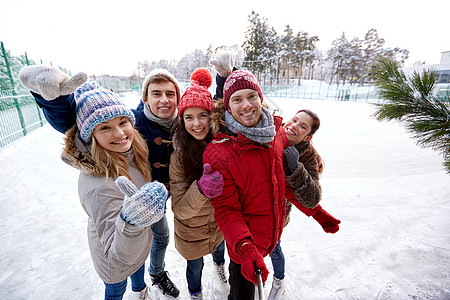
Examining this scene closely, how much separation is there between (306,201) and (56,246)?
9.65 ft

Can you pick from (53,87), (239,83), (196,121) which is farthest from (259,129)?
(53,87)

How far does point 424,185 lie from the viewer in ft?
11.8

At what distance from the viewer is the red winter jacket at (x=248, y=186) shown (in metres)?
1.31

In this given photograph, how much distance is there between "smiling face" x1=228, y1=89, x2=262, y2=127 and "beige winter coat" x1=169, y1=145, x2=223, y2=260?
1.79 ft

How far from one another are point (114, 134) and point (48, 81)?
42cm

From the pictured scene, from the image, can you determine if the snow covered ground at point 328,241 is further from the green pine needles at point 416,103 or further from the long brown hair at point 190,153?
the long brown hair at point 190,153

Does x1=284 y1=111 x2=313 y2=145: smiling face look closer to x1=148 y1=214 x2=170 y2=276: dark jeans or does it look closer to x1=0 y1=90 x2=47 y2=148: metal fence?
x1=148 y1=214 x2=170 y2=276: dark jeans

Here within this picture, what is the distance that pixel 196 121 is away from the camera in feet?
4.96

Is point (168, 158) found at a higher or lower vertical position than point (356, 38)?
lower

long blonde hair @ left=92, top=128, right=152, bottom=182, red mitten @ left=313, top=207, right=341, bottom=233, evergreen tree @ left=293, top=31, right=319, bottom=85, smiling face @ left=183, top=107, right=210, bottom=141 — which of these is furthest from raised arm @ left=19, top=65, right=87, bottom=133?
evergreen tree @ left=293, top=31, right=319, bottom=85

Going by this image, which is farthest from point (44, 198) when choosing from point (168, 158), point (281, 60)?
point (281, 60)

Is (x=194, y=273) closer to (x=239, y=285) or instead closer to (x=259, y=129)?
(x=239, y=285)

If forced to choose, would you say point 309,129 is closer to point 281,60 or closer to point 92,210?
point 92,210

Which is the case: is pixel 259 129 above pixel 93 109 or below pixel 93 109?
below
